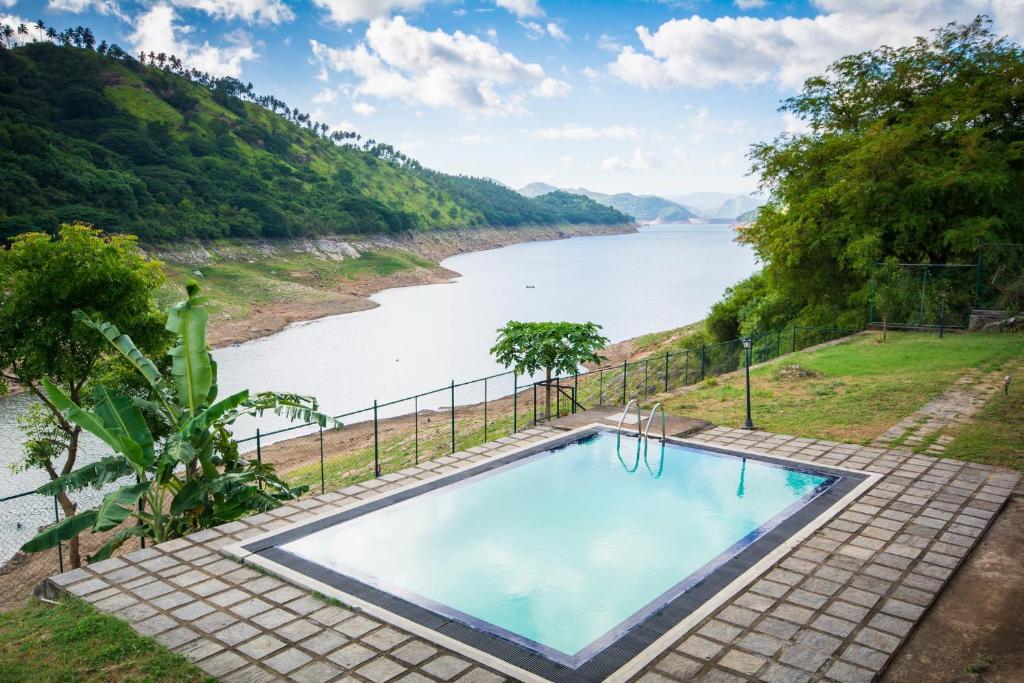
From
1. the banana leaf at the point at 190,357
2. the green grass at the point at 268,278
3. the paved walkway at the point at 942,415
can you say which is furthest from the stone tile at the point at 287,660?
the green grass at the point at 268,278

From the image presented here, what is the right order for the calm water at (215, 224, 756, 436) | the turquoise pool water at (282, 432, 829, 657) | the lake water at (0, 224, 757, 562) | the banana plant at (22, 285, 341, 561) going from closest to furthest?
1. the turquoise pool water at (282, 432, 829, 657)
2. the banana plant at (22, 285, 341, 561)
3. the lake water at (0, 224, 757, 562)
4. the calm water at (215, 224, 756, 436)

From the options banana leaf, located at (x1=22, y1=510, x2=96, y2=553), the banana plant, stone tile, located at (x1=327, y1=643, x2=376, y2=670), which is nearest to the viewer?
stone tile, located at (x1=327, y1=643, x2=376, y2=670)

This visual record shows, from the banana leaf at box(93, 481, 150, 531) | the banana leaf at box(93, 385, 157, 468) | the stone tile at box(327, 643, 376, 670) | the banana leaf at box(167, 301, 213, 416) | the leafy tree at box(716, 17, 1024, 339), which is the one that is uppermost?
the leafy tree at box(716, 17, 1024, 339)

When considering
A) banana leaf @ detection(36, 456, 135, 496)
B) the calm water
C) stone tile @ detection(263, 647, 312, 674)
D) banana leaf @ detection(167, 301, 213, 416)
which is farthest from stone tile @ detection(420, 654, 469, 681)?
the calm water

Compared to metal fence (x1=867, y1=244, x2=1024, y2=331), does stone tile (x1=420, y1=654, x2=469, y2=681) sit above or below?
below

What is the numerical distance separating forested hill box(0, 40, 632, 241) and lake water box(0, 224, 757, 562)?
21.0 meters

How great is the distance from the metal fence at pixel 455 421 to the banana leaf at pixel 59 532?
A: 32.2ft

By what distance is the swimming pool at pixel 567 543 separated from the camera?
21.5 feet

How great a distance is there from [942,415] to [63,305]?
1889 cm

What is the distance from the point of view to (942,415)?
13.8 m

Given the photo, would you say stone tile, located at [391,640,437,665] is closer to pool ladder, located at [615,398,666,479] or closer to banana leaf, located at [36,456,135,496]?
banana leaf, located at [36,456,135,496]

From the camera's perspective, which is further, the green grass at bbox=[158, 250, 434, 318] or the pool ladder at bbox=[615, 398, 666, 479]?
the green grass at bbox=[158, 250, 434, 318]

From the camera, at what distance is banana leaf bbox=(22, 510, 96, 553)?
7.75 meters

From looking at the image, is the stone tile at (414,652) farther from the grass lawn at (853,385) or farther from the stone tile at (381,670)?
the grass lawn at (853,385)
